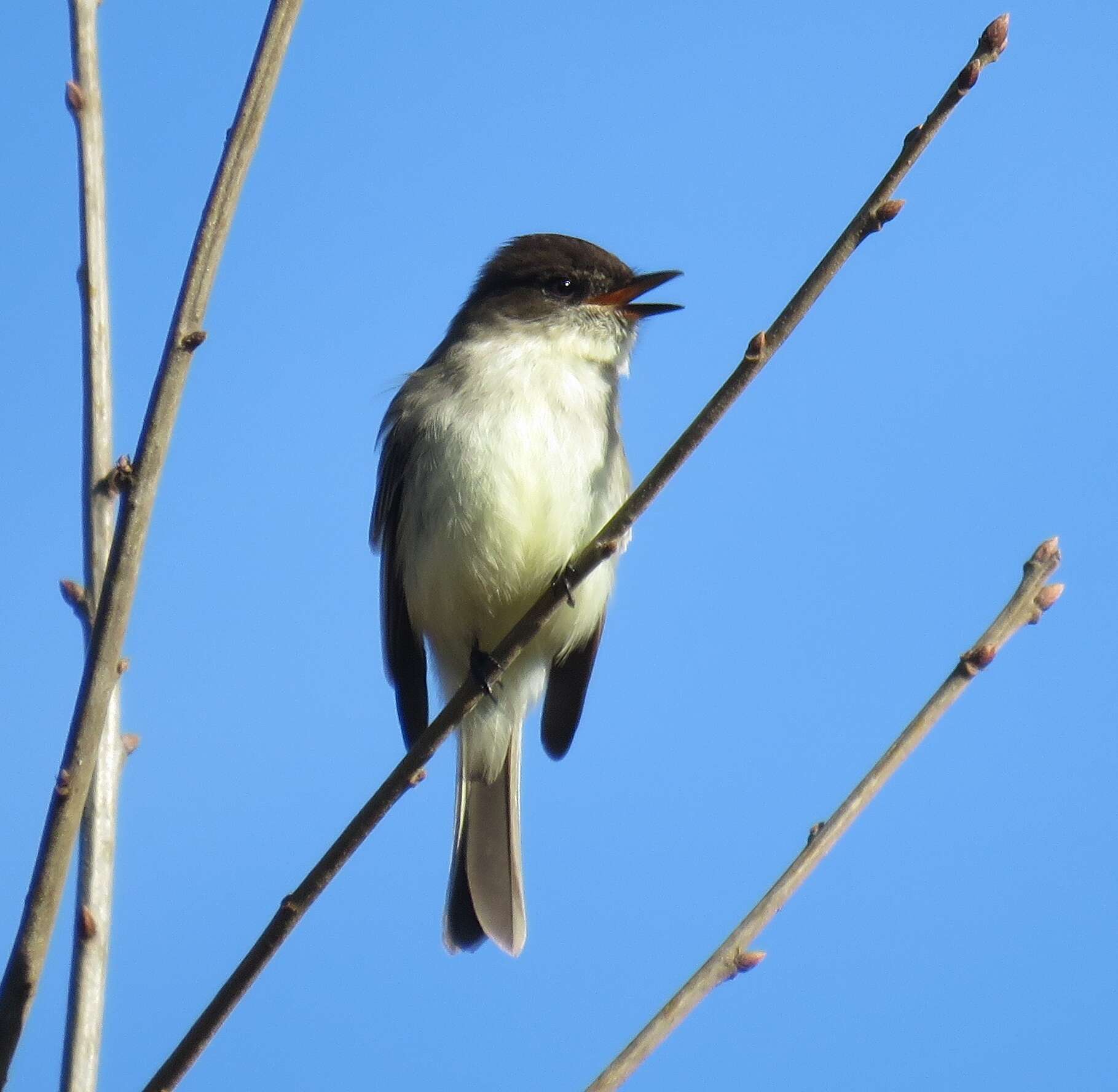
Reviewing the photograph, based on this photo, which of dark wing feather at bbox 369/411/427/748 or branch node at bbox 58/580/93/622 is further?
dark wing feather at bbox 369/411/427/748

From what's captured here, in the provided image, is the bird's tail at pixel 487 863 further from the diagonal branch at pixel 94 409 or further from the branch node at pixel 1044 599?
the branch node at pixel 1044 599

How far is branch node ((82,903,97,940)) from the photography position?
2.36 metres

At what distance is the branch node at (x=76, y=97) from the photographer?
8.13 feet

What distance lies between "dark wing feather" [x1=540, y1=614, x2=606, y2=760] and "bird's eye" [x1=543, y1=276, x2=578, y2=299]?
1327mm

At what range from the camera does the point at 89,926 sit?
2.37m

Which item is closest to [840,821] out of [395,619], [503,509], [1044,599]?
[1044,599]

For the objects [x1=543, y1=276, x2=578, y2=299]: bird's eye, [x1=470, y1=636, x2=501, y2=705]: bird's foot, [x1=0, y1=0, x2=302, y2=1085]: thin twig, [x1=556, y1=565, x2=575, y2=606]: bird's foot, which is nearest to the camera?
[x1=0, y1=0, x2=302, y2=1085]: thin twig

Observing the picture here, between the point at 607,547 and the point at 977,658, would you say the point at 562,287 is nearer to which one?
the point at 607,547

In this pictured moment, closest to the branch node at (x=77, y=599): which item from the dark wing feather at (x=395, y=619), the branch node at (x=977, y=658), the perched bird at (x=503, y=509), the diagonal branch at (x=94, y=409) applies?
the diagonal branch at (x=94, y=409)

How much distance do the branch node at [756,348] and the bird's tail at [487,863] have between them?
2.74 metres

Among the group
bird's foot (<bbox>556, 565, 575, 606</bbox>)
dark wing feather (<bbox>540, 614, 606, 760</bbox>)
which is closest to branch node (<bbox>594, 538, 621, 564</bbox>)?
bird's foot (<bbox>556, 565, 575, 606</bbox>)

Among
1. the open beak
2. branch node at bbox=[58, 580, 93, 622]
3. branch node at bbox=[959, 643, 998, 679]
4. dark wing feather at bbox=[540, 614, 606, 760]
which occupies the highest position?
the open beak

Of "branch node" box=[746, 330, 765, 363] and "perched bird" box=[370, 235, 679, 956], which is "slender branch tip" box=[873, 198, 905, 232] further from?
"perched bird" box=[370, 235, 679, 956]

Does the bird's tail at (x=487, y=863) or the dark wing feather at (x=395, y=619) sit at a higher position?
the dark wing feather at (x=395, y=619)
